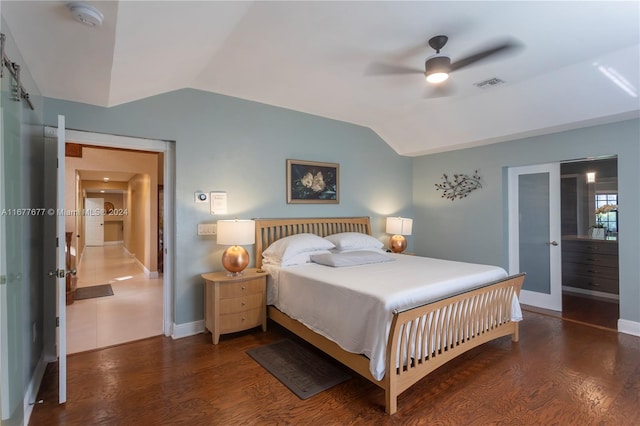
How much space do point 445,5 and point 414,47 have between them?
56 centimetres

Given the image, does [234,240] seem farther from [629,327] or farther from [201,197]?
[629,327]

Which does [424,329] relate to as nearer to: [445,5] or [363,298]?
[363,298]

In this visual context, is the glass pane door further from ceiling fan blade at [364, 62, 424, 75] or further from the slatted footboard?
ceiling fan blade at [364, 62, 424, 75]

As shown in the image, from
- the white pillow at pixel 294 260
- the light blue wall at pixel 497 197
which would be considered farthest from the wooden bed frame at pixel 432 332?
the light blue wall at pixel 497 197

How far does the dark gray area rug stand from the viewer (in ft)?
8.45

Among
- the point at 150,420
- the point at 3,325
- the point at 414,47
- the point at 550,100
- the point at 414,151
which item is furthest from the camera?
the point at 414,151

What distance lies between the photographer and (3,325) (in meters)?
1.67

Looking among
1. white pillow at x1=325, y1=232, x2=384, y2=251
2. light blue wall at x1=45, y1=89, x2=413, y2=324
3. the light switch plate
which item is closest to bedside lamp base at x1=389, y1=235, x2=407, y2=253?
white pillow at x1=325, y1=232, x2=384, y2=251

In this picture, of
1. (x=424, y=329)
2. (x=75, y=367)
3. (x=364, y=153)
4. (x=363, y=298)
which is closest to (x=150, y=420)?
(x=75, y=367)

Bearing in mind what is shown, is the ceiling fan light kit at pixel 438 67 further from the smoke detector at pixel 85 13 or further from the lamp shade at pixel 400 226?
the lamp shade at pixel 400 226

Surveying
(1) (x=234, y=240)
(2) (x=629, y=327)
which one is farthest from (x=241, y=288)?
(2) (x=629, y=327)

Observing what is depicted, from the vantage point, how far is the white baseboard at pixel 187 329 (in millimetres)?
3570

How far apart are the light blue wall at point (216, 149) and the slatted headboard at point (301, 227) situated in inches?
4.9

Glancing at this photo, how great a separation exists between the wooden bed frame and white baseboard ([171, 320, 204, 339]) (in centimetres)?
82
